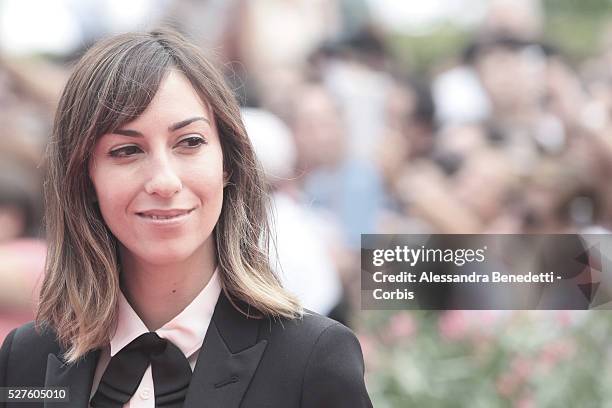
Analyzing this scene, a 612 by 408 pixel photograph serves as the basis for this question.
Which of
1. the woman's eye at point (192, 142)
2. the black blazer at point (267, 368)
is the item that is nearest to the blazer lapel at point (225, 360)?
the black blazer at point (267, 368)

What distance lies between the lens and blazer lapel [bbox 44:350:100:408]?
1528mm

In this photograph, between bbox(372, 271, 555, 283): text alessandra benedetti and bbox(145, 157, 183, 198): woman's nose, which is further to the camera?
bbox(372, 271, 555, 283): text alessandra benedetti

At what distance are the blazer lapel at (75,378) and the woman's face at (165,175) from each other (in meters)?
0.19

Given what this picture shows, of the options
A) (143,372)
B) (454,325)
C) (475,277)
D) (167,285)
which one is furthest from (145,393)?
(454,325)

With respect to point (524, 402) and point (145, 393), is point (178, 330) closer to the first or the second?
point (145, 393)

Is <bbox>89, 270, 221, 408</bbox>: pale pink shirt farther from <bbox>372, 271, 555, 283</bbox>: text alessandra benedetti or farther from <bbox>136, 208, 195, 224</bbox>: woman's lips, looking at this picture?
<bbox>372, 271, 555, 283</bbox>: text alessandra benedetti

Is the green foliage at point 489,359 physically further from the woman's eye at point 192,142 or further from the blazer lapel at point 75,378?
the woman's eye at point 192,142

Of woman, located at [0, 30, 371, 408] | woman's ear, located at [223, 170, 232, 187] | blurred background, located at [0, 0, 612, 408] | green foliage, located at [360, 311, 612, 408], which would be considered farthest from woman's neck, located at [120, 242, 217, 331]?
green foliage, located at [360, 311, 612, 408]

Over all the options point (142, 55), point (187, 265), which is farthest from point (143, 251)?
point (142, 55)

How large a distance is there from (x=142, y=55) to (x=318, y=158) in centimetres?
199

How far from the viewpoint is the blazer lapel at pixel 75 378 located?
1528mm

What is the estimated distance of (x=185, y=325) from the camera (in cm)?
154

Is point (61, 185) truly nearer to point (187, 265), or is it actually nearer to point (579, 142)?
point (187, 265)

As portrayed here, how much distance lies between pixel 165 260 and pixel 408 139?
2035mm
